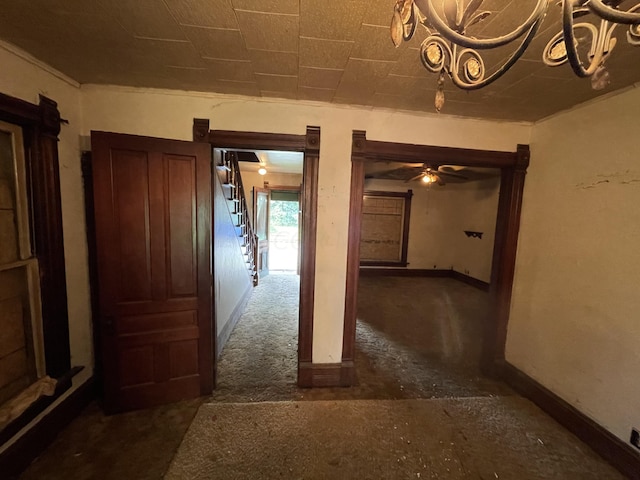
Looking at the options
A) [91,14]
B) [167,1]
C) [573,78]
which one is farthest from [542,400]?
[91,14]

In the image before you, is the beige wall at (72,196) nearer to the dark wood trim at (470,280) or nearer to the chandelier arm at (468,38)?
the chandelier arm at (468,38)

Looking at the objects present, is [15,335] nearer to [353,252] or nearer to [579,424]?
[353,252]

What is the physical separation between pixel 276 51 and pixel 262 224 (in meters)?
5.00

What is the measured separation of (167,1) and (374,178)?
213 inches

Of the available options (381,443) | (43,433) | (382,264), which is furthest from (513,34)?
(382,264)

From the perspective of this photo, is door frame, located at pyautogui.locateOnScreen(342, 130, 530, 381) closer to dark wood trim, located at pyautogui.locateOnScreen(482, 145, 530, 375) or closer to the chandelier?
dark wood trim, located at pyautogui.locateOnScreen(482, 145, 530, 375)

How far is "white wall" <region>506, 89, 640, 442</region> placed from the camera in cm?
161

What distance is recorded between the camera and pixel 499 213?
2.46 m

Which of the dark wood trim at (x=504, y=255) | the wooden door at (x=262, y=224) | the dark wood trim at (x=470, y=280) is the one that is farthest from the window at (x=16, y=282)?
the dark wood trim at (x=470, y=280)

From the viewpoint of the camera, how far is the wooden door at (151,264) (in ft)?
5.85

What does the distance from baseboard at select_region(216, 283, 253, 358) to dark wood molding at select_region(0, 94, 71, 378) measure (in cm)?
118

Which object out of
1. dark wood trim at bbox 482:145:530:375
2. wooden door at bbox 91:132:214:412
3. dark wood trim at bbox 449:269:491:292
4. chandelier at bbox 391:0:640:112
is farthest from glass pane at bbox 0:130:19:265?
dark wood trim at bbox 449:269:491:292

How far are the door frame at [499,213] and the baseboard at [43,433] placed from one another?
1.97 metres

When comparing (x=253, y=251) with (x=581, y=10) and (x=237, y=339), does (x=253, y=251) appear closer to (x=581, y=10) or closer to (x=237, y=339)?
(x=237, y=339)
